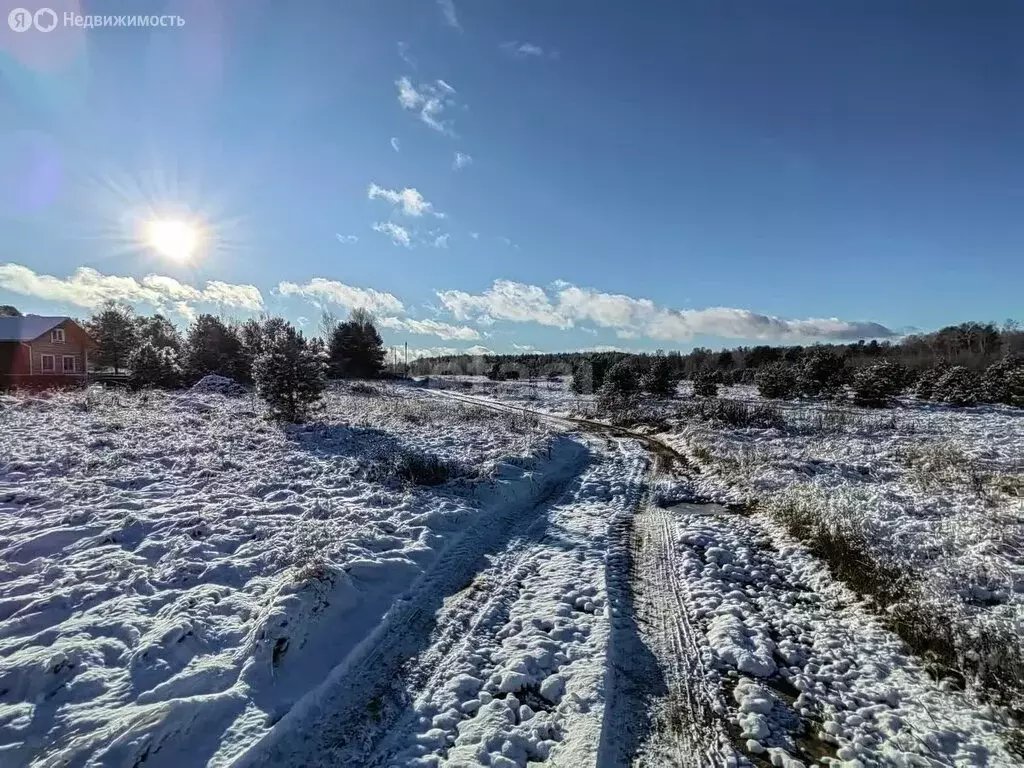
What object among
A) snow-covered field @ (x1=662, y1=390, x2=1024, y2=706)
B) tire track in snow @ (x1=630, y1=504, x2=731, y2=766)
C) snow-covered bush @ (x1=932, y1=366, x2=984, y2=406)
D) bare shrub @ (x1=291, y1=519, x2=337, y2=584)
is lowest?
tire track in snow @ (x1=630, y1=504, x2=731, y2=766)

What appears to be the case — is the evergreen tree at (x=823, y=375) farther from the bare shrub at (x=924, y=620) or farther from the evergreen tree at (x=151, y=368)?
the evergreen tree at (x=151, y=368)

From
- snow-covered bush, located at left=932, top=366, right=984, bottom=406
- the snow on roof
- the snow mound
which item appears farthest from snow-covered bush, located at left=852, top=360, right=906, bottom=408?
the snow on roof

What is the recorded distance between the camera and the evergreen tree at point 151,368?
3148 cm

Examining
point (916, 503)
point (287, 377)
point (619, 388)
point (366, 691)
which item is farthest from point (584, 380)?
point (366, 691)

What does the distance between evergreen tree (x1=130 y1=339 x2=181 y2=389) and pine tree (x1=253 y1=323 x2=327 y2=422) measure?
715 inches

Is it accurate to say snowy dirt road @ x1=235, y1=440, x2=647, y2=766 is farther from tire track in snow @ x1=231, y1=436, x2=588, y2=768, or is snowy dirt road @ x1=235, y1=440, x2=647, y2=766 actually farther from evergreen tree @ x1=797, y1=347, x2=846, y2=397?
evergreen tree @ x1=797, y1=347, x2=846, y2=397

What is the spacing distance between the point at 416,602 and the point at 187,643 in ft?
8.74

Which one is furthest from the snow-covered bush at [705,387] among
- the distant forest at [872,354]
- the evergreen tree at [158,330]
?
the evergreen tree at [158,330]

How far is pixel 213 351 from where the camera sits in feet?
136

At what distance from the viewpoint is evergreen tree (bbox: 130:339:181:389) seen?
31484 millimetres

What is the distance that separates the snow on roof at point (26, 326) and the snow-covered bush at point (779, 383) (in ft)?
196

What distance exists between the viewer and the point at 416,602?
6.52 meters

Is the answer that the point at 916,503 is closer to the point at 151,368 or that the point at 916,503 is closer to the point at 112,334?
the point at 151,368

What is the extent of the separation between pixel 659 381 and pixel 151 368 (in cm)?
3862
